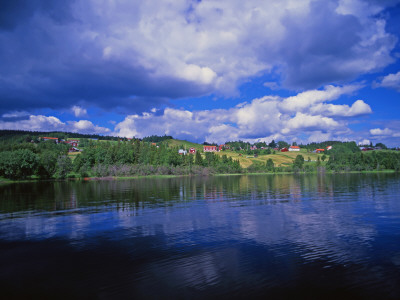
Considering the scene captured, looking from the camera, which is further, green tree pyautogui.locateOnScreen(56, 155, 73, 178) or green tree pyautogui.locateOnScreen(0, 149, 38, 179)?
green tree pyautogui.locateOnScreen(56, 155, 73, 178)

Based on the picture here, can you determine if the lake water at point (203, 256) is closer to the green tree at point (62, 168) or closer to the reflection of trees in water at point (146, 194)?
the reflection of trees in water at point (146, 194)

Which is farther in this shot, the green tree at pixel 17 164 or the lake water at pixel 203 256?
the green tree at pixel 17 164

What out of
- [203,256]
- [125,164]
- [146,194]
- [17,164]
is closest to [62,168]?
[17,164]

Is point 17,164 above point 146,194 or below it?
above

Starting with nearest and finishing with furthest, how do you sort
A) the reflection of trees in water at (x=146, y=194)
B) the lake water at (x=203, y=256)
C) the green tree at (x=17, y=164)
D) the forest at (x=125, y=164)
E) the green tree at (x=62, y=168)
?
the lake water at (x=203, y=256) → the reflection of trees in water at (x=146, y=194) → the green tree at (x=17, y=164) → the forest at (x=125, y=164) → the green tree at (x=62, y=168)

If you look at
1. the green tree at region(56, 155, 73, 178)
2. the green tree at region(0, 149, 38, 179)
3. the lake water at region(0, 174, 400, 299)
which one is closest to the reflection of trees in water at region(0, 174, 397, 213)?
the lake water at region(0, 174, 400, 299)

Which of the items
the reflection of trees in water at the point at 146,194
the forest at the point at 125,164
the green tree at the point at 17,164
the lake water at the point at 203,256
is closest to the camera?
the lake water at the point at 203,256

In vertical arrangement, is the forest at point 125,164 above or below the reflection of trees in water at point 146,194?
above

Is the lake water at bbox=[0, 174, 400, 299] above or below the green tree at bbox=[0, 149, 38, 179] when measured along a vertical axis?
below

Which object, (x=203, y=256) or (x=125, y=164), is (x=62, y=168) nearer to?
(x=125, y=164)

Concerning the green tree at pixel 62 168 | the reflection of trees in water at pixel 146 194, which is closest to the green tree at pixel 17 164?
the green tree at pixel 62 168

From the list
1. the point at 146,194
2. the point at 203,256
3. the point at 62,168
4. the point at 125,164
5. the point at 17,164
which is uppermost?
the point at 17,164

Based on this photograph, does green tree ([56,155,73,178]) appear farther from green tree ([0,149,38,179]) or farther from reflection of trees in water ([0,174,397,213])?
reflection of trees in water ([0,174,397,213])

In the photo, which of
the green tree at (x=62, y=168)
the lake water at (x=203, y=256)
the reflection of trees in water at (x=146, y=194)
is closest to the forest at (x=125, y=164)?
the green tree at (x=62, y=168)
